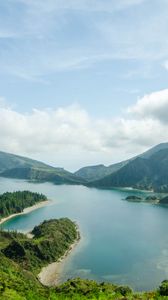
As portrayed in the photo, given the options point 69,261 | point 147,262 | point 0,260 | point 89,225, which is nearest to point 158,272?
point 147,262

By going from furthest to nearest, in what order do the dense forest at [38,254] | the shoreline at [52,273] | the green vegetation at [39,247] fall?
the green vegetation at [39,247] < the shoreline at [52,273] < the dense forest at [38,254]

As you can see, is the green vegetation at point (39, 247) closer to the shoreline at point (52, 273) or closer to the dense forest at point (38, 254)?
the dense forest at point (38, 254)

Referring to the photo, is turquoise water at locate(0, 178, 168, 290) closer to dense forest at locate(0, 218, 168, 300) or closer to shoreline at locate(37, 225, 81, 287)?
shoreline at locate(37, 225, 81, 287)

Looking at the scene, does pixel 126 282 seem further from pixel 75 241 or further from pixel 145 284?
pixel 75 241

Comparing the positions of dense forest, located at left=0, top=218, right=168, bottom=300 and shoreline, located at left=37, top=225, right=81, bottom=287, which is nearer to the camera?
dense forest, located at left=0, top=218, right=168, bottom=300

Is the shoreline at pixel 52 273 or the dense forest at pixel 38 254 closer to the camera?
the dense forest at pixel 38 254

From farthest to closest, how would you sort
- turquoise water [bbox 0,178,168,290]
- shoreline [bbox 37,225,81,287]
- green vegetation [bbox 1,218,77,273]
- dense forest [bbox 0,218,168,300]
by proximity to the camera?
1. green vegetation [bbox 1,218,77,273]
2. turquoise water [bbox 0,178,168,290]
3. shoreline [bbox 37,225,81,287]
4. dense forest [bbox 0,218,168,300]

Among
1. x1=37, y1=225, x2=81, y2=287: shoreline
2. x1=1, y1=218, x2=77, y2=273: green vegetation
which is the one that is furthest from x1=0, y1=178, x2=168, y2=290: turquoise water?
x1=1, y1=218, x2=77, y2=273: green vegetation

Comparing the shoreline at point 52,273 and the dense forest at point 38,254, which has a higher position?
the dense forest at point 38,254

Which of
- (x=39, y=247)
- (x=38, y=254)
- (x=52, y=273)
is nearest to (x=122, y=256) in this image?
(x=39, y=247)

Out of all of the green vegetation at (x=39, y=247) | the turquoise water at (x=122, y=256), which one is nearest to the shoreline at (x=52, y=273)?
the green vegetation at (x=39, y=247)

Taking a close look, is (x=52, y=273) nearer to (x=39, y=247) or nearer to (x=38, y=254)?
(x=38, y=254)
